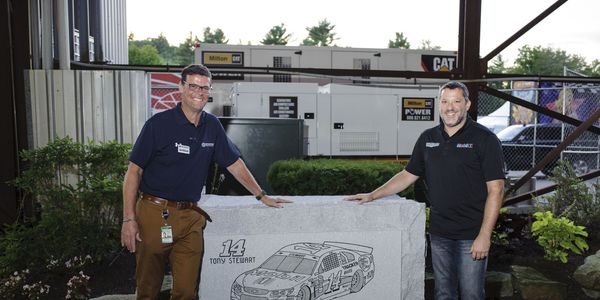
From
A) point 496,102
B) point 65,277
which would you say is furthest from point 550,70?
point 65,277

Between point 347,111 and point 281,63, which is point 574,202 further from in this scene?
point 281,63

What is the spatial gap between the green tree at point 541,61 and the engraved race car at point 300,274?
56002 millimetres

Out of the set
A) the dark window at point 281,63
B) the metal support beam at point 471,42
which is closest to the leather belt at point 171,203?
the metal support beam at point 471,42

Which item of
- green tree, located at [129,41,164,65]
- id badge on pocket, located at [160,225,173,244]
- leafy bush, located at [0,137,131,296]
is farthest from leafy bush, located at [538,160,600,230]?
green tree, located at [129,41,164,65]

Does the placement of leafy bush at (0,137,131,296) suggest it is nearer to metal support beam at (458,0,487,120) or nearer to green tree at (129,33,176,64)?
metal support beam at (458,0,487,120)

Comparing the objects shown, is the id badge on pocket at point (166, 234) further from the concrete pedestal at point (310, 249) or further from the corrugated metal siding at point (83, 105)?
the corrugated metal siding at point (83, 105)

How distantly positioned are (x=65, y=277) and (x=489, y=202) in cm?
402

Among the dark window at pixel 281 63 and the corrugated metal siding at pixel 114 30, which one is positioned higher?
Result: the corrugated metal siding at pixel 114 30

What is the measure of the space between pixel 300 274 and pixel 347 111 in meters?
6.31

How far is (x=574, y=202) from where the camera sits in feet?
19.4

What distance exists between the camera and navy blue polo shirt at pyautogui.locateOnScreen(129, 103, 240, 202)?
137 inches

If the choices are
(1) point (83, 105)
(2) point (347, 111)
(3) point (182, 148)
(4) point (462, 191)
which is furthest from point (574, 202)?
(1) point (83, 105)

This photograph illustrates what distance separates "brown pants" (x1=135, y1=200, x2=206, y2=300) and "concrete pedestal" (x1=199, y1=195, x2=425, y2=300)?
395 mm

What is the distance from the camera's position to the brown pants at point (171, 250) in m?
3.48
